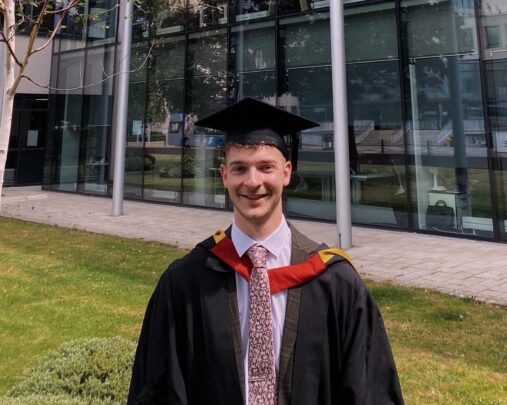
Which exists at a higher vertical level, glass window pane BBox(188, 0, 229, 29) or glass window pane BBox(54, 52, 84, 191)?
glass window pane BBox(188, 0, 229, 29)

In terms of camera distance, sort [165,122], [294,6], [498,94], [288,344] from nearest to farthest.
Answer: [288,344] → [498,94] → [294,6] → [165,122]

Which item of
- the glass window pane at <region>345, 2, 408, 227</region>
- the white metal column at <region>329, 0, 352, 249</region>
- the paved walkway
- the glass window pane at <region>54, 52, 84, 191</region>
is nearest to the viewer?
the paved walkway

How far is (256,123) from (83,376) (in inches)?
82.2

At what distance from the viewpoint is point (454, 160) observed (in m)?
10.2

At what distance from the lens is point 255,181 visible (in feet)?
5.38

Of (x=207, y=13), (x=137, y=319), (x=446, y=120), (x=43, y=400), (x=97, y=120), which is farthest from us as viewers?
(x=97, y=120)

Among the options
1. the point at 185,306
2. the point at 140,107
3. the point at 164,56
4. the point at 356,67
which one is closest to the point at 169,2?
the point at 164,56

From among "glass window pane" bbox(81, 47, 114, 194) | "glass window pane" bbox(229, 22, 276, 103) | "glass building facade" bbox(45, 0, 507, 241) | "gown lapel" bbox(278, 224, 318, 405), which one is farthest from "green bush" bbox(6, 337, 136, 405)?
"glass window pane" bbox(81, 47, 114, 194)

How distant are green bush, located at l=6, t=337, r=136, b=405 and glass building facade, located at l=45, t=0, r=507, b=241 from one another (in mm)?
6144

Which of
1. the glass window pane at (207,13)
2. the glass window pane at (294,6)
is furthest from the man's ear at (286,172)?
the glass window pane at (207,13)

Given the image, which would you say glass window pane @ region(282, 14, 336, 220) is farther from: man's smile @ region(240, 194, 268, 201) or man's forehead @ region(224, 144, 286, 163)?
man's smile @ region(240, 194, 268, 201)

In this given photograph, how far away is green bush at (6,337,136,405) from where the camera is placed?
285cm

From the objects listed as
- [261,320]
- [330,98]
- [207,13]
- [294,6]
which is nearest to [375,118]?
[330,98]

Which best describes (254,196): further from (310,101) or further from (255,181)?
(310,101)
